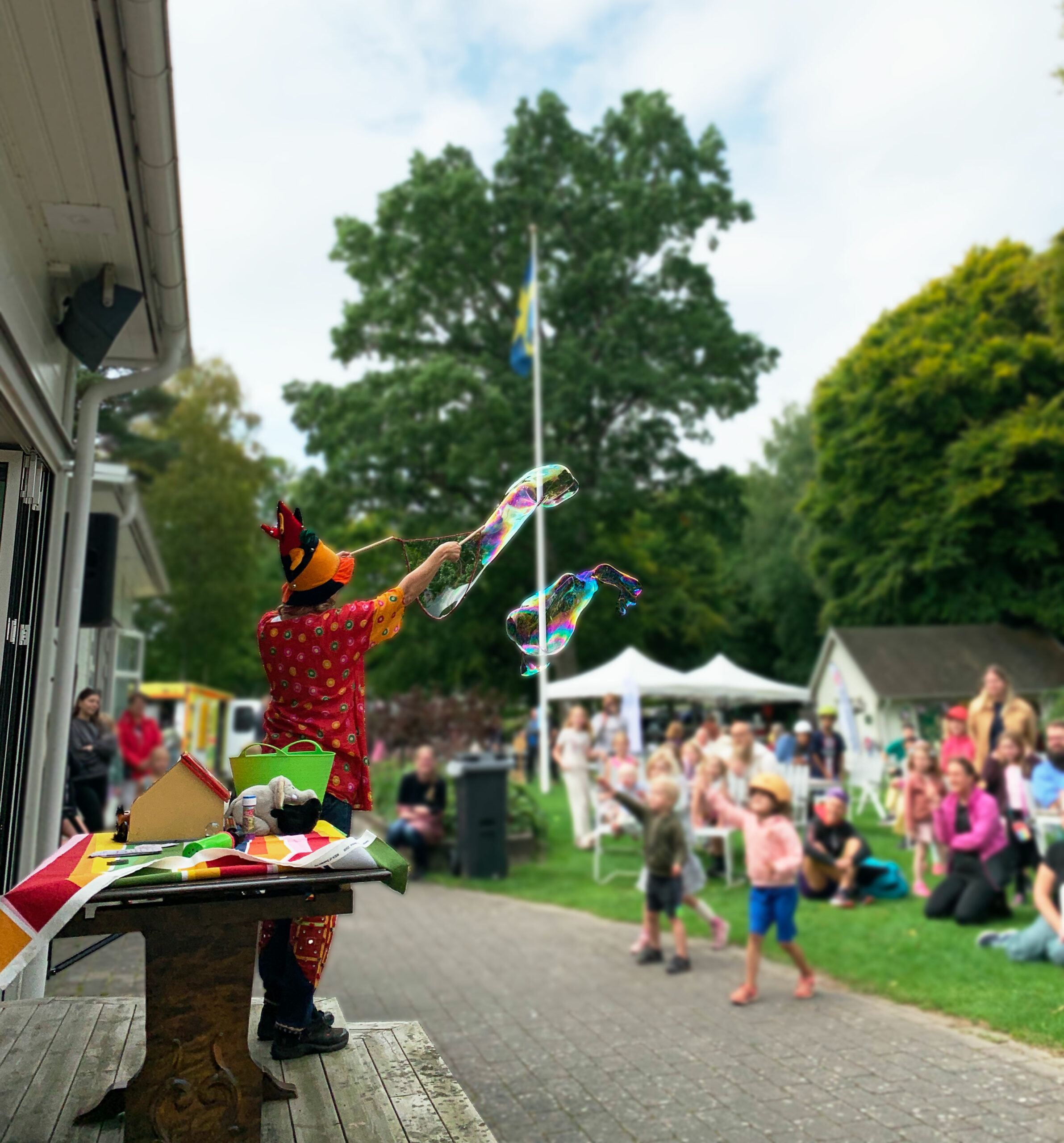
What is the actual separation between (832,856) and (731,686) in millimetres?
6615

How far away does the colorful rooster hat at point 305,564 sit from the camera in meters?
3.42

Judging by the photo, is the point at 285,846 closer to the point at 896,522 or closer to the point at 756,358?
the point at 756,358

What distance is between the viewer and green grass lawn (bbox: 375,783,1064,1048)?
231 inches

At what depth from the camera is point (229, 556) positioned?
37.2 m

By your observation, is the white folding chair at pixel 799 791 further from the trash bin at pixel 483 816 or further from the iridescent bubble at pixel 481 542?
the iridescent bubble at pixel 481 542

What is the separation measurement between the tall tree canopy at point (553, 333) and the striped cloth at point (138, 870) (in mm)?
26240

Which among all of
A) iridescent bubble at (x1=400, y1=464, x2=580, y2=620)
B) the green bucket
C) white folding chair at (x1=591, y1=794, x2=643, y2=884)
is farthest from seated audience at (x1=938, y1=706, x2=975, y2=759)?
the green bucket

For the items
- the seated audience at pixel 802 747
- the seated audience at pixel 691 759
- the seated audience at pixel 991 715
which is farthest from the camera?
the seated audience at pixel 802 747

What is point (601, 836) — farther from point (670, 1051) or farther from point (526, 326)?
point (526, 326)

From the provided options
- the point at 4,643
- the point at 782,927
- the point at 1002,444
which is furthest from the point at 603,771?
the point at 1002,444

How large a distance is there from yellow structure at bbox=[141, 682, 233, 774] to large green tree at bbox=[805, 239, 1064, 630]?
21.7 meters

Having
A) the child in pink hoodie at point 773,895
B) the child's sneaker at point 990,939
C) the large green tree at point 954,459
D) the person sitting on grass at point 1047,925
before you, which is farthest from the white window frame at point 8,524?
the large green tree at point 954,459

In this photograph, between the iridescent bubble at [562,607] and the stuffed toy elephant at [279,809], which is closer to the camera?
the stuffed toy elephant at [279,809]

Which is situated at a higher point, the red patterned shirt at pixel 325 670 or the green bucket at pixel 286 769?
the red patterned shirt at pixel 325 670
